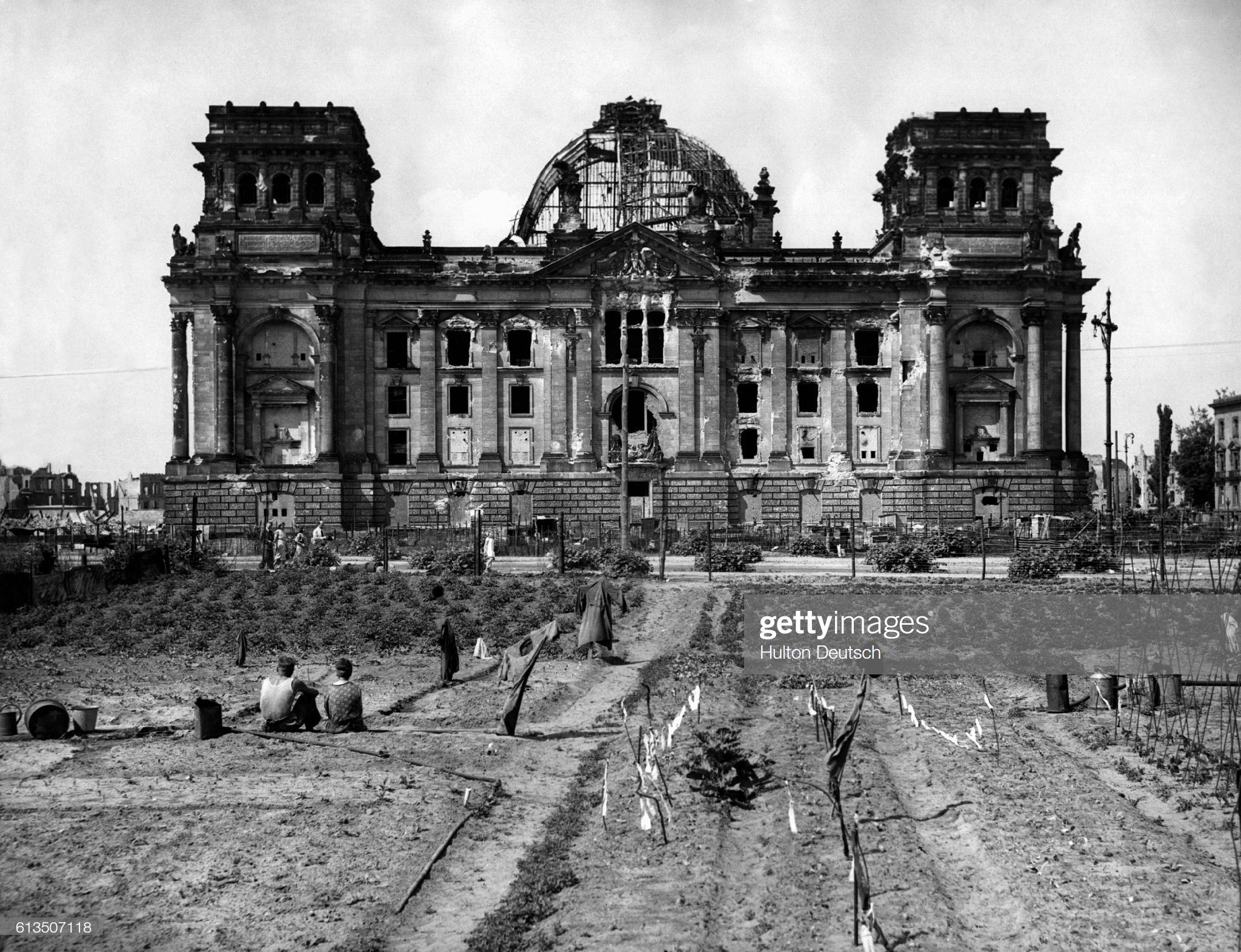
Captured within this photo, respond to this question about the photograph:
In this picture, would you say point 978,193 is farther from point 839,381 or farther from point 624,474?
point 624,474

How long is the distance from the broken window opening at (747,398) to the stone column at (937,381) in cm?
773

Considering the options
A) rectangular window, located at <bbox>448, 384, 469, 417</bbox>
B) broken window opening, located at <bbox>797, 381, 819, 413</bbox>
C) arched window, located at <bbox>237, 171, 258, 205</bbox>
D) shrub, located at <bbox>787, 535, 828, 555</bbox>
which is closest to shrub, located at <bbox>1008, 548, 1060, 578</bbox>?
shrub, located at <bbox>787, 535, 828, 555</bbox>

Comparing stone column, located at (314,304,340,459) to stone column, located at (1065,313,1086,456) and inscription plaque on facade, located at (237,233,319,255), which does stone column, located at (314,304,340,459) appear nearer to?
inscription plaque on facade, located at (237,233,319,255)

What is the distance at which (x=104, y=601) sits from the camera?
3011 cm

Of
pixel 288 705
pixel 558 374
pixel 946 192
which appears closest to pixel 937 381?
pixel 946 192

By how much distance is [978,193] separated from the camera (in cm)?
5553

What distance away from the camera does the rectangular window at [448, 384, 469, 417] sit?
54812 mm

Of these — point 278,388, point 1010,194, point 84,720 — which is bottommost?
point 84,720

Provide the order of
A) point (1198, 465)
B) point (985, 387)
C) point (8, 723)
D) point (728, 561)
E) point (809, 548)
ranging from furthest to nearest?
point (1198, 465) < point (985, 387) < point (809, 548) < point (728, 561) < point (8, 723)

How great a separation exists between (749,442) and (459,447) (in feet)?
43.3

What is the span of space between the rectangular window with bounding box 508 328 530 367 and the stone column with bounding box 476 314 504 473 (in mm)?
873

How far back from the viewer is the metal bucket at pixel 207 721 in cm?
1559

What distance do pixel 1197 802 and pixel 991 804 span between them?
211 centimetres

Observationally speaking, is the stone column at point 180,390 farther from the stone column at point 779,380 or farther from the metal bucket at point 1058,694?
the metal bucket at point 1058,694
